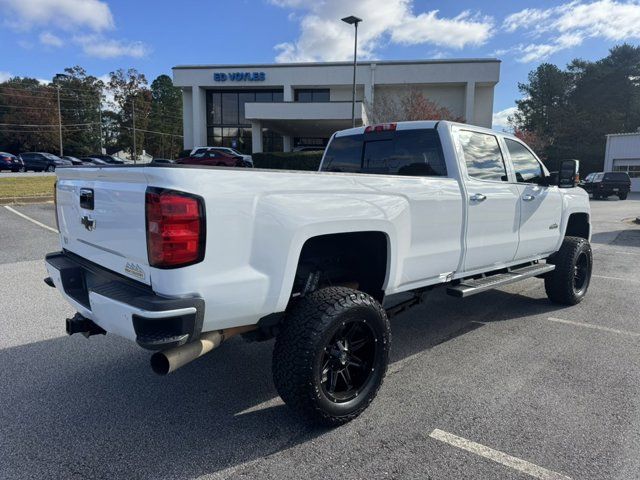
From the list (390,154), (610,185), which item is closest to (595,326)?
(390,154)

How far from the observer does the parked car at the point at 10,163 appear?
1491 inches

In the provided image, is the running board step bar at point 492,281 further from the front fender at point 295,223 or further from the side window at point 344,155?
the side window at point 344,155

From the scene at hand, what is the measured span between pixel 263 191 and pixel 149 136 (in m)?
88.1

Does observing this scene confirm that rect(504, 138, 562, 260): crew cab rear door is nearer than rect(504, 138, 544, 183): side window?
Yes

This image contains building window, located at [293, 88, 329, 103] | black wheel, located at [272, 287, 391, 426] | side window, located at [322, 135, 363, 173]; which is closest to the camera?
black wheel, located at [272, 287, 391, 426]

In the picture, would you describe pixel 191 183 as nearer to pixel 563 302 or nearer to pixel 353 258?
pixel 353 258

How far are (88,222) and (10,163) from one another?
42.9 m

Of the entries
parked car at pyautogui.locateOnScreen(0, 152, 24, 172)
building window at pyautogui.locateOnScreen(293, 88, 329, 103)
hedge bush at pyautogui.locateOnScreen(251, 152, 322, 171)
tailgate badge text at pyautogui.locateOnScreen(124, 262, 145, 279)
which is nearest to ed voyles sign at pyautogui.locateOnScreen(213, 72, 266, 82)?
building window at pyautogui.locateOnScreen(293, 88, 329, 103)

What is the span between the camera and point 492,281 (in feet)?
14.2

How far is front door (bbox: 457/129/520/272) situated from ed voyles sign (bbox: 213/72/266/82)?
121 ft

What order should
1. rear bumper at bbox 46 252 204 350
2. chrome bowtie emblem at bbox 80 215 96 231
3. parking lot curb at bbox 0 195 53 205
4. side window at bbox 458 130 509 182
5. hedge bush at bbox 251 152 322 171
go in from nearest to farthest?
rear bumper at bbox 46 252 204 350 → chrome bowtie emblem at bbox 80 215 96 231 → side window at bbox 458 130 509 182 → parking lot curb at bbox 0 195 53 205 → hedge bush at bbox 251 152 322 171

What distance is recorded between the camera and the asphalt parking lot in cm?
261

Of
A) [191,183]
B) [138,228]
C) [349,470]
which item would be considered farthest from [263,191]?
[349,470]

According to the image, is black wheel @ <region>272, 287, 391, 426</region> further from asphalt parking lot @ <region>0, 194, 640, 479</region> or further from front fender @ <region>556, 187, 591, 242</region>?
front fender @ <region>556, 187, 591, 242</region>
